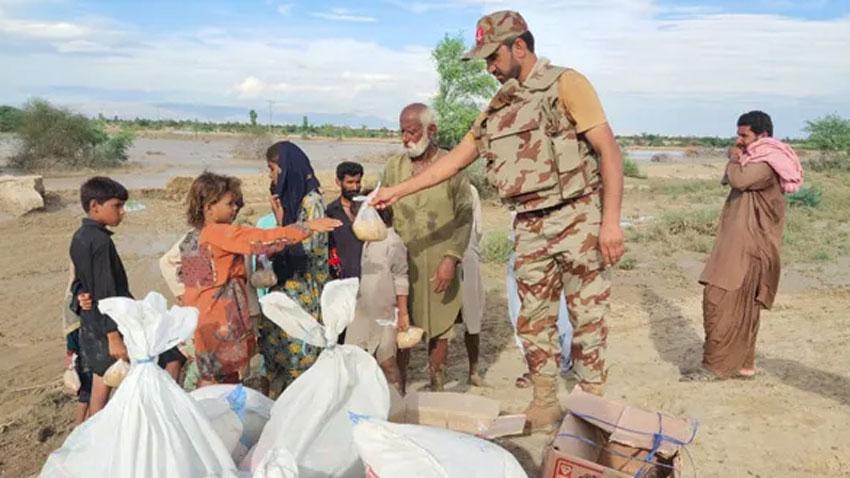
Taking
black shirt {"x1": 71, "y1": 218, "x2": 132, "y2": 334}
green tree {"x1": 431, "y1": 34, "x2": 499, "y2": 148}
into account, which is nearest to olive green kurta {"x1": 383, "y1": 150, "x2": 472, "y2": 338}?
black shirt {"x1": 71, "y1": 218, "x2": 132, "y2": 334}

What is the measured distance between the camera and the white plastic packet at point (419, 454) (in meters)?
1.81

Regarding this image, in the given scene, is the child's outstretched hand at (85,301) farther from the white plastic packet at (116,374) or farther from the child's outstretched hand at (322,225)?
the child's outstretched hand at (322,225)

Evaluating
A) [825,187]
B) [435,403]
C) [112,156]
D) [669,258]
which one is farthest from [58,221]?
[825,187]

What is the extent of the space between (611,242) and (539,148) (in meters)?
0.51

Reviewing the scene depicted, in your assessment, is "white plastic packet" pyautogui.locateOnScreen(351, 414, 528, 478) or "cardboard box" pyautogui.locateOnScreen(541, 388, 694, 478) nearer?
"white plastic packet" pyautogui.locateOnScreen(351, 414, 528, 478)

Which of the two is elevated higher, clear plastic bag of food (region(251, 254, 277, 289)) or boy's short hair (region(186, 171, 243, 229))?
boy's short hair (region(186, 171, 243, 229))

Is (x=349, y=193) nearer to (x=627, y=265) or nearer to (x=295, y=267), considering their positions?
(x=295, y=267)

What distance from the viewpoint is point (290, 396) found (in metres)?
2.28

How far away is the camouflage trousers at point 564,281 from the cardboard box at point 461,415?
42 centimetres

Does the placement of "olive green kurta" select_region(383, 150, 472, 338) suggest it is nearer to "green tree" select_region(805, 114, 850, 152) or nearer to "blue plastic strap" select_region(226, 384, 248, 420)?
"blue plastic strap" select_region(226, 384, 248, 420)

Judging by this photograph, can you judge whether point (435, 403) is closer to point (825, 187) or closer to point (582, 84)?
point (582, 84)

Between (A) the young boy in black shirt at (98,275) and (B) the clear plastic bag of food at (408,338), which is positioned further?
(B) the clear plastic bag of food at (408,338)

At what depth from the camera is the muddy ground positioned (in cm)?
354

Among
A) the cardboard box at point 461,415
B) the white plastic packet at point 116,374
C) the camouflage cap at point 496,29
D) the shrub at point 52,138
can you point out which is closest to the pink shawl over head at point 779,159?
the camouflage cap at point 496,29
